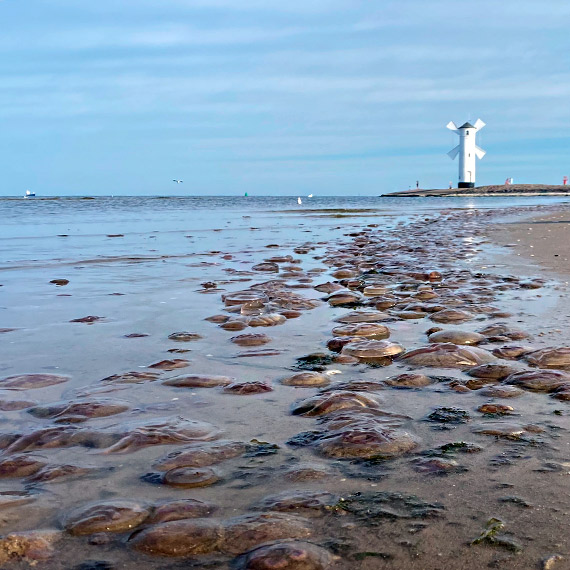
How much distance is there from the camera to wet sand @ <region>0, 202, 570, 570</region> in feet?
5.08

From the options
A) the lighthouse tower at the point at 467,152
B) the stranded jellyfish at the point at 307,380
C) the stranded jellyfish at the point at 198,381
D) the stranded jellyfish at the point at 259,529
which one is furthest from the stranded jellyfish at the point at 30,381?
the lighthouse tower at the point at 467,152

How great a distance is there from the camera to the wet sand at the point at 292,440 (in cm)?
155

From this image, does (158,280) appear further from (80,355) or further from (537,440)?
(537,440)

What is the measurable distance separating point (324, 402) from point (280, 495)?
79cm

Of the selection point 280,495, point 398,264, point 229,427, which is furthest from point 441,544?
point 398,264

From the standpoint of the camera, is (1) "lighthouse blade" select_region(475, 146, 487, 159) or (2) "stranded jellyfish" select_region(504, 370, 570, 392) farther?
(1) "lighthouse blade" select_region(475, 146, 487, 159)

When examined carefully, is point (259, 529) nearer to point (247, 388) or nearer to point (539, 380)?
point (247, 388)

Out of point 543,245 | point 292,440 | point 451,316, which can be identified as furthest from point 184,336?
point 543,245

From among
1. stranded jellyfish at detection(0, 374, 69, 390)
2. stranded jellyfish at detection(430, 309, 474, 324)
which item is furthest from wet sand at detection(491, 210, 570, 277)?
stranded jellyfish at detection(0, 374, 69, 390)

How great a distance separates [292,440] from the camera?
2.24 metres

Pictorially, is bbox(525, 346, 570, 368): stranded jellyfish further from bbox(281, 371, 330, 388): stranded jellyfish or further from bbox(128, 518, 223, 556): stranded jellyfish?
bbox(128, 518, 223, 556): stranded jellyfish

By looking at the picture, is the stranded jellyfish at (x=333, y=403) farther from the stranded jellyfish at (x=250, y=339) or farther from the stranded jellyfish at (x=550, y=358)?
the stranded jellyfish at (x=250, y=339)

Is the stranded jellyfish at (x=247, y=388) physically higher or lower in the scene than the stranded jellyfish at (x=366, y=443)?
lower

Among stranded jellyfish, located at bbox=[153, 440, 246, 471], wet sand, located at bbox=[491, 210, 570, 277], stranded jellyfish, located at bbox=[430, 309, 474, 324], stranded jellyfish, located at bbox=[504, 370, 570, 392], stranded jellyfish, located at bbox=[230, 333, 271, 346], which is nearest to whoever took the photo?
stranded jellyfish, located at bbox=[153, 440, 246, 471]
